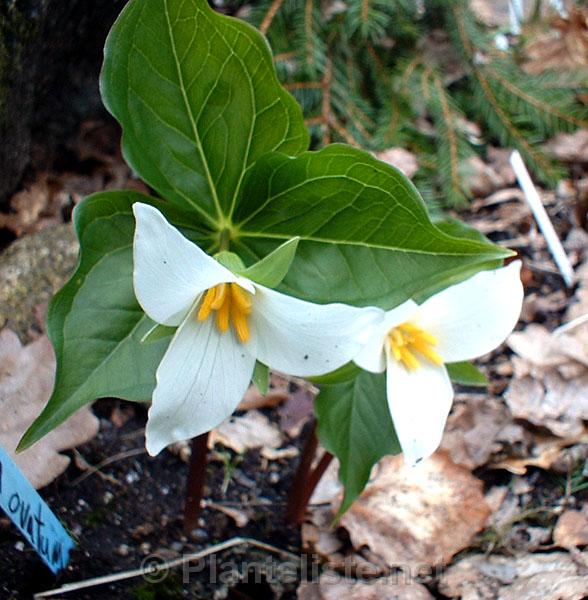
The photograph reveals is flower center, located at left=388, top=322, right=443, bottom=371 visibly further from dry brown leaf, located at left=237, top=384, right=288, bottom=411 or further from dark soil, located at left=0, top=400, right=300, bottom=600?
dry brown leaf, located at left=237, top=384, right=288, bottom=411

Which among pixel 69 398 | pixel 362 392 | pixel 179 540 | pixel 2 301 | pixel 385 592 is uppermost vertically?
pixel 69 398

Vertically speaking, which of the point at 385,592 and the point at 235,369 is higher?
the point at 235,369

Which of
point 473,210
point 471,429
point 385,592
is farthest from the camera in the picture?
point 473,210

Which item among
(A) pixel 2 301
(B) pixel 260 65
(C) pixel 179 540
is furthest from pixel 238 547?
(B) pixel 260 65

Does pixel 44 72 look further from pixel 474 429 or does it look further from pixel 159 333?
pixel 474 429

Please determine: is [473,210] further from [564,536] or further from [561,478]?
[564,536]

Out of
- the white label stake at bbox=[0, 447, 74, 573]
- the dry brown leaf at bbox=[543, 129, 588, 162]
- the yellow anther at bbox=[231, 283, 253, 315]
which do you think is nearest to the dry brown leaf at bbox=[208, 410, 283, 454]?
the white label stake at bbox=[0, 447, 74, 573]

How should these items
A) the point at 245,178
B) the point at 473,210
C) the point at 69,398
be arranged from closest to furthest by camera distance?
the point at 69,398 < the point at 245,178 < the point at 473,210

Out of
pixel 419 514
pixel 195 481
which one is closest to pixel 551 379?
pixel 419 514
